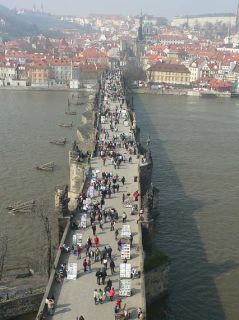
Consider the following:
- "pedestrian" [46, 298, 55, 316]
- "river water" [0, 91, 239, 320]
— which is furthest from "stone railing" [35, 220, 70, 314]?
"river water" [0, 91, 239, 320]

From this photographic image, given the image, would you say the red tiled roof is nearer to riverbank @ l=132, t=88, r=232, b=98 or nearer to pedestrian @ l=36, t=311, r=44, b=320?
riverbank @ l=132, t=88, r=232, b=98

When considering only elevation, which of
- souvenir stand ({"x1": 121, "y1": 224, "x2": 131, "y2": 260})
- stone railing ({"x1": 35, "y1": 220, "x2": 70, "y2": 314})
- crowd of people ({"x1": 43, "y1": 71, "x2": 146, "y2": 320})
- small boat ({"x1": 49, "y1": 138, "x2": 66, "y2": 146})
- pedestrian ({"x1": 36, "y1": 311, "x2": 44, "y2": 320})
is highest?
pedestrian ({"x1": 36, "y1": 311, "x2": 44, "y2": 320})

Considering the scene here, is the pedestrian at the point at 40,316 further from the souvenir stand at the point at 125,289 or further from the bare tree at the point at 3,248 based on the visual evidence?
the bare tree at the point at 3,248

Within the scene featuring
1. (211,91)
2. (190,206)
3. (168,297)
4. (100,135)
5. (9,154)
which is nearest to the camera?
(168,297)

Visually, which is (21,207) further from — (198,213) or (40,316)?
(40,316)

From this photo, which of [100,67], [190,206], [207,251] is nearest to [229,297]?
[207,251]

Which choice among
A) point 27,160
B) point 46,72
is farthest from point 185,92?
point 27,160

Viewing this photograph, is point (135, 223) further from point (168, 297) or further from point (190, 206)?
point (190, 206)
